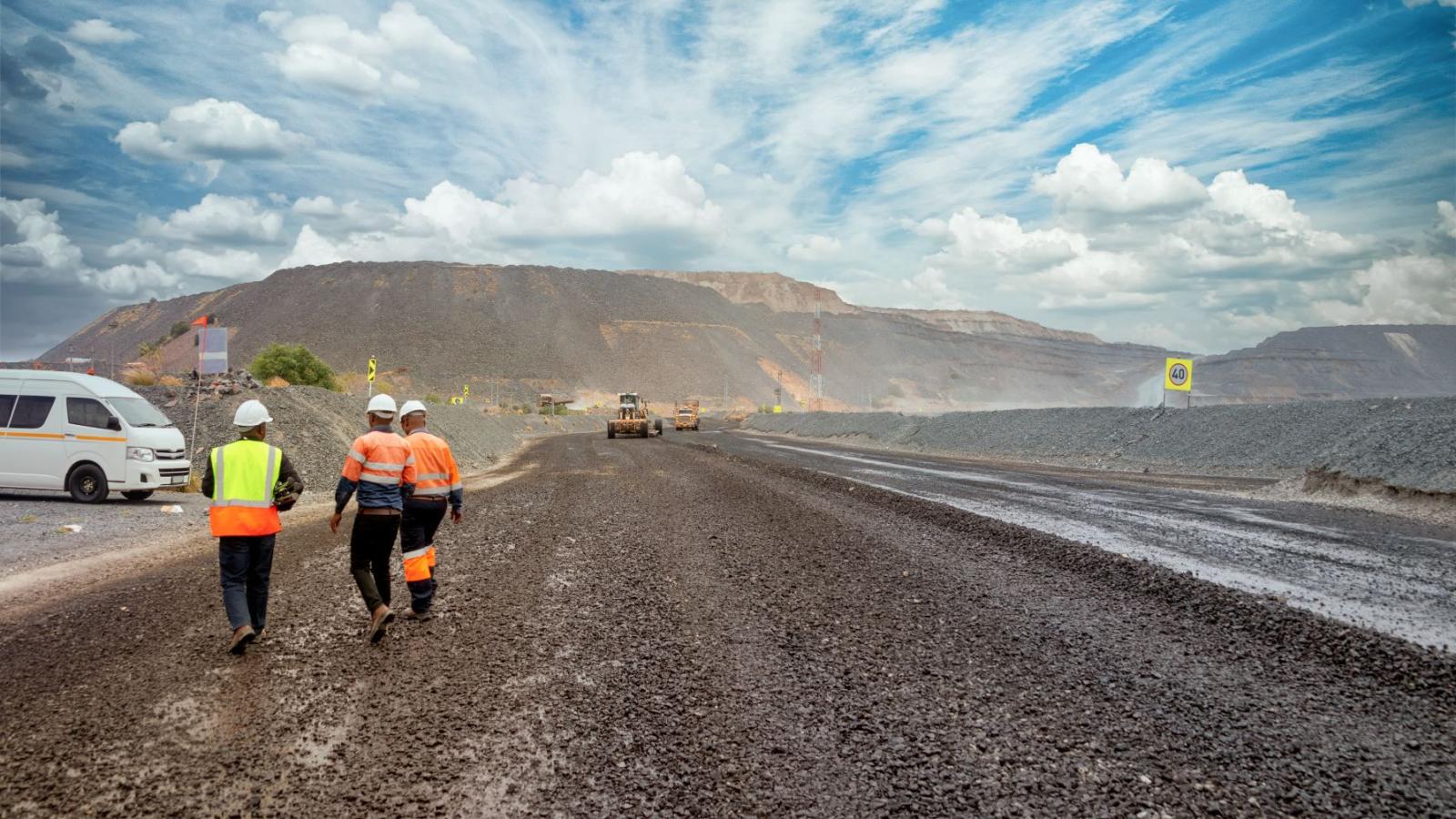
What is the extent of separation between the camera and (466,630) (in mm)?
6520

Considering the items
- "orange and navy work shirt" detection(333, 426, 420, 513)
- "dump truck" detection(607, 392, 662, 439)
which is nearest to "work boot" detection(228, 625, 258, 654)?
"orange and navy work shirt" detection(333, 426, 420, 513)

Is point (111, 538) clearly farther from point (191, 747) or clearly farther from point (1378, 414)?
point (1378, 414)

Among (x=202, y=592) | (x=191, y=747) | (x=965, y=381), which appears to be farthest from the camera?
(x=965, y=381)

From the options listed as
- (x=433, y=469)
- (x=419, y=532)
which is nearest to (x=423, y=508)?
(x=419, y=532)

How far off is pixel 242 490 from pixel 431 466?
151cm

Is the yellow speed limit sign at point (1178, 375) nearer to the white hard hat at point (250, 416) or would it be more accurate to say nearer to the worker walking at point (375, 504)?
the worker walking at point (375, 504)

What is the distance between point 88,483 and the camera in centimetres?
1461

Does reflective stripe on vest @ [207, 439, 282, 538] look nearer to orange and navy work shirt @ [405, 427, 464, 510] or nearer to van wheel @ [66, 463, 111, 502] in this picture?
orange and navy work shirt @ [405, 427, 464, 510]

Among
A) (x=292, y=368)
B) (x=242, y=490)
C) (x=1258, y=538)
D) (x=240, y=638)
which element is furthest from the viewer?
(x=292, y=368)

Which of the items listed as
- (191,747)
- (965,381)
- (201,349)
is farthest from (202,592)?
(965,381)

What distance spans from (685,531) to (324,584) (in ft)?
16.1

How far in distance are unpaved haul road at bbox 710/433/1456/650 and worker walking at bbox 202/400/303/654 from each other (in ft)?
29.6

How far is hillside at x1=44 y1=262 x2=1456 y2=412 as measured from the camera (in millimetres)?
114562

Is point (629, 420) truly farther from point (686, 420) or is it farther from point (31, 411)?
point (31, 411)
